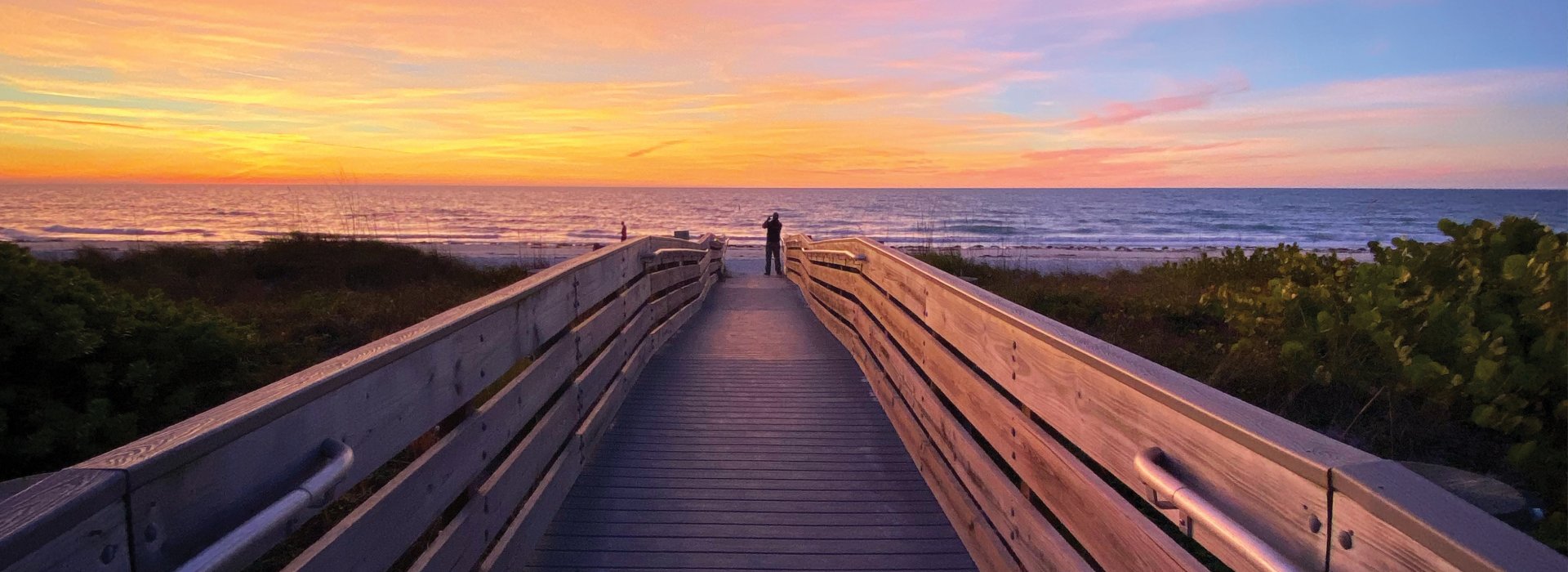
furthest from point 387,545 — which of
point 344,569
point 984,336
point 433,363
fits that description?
point 984,336

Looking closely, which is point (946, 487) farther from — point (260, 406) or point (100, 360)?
point (100, 360)

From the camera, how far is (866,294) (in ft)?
22.9

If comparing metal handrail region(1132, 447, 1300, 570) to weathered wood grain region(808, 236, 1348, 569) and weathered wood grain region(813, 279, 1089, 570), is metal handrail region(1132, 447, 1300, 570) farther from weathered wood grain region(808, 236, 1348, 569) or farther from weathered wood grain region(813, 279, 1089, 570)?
weathered wood grain region(813, 279, 1089, 570)

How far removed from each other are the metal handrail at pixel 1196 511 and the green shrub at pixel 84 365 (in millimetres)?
4377

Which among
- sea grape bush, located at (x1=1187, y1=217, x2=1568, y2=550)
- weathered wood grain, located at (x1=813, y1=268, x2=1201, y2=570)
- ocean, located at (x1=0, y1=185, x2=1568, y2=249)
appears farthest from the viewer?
ocean, located at (x1=0, y1=185, x2=1568, y2=249)

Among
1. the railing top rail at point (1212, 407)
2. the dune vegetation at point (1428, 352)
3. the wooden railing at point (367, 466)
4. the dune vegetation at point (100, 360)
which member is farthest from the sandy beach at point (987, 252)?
the railing top rail at point (1212, 407)

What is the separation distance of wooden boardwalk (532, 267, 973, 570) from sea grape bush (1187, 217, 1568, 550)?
2673 mm

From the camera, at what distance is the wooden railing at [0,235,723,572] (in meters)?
1.24

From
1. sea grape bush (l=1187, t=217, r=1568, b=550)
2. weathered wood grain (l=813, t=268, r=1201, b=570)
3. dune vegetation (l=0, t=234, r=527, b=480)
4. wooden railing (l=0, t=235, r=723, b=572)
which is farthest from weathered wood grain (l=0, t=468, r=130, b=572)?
sea grape bush (l=1187, t=217, r=1568, b=550)

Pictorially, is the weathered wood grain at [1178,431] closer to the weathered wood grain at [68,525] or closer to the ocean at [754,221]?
the weathered wood grain at [68,525]

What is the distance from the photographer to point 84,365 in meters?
4.25

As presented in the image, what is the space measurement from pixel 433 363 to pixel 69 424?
8.87 ft

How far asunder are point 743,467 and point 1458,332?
3.82m

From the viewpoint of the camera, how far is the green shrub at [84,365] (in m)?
3.90
